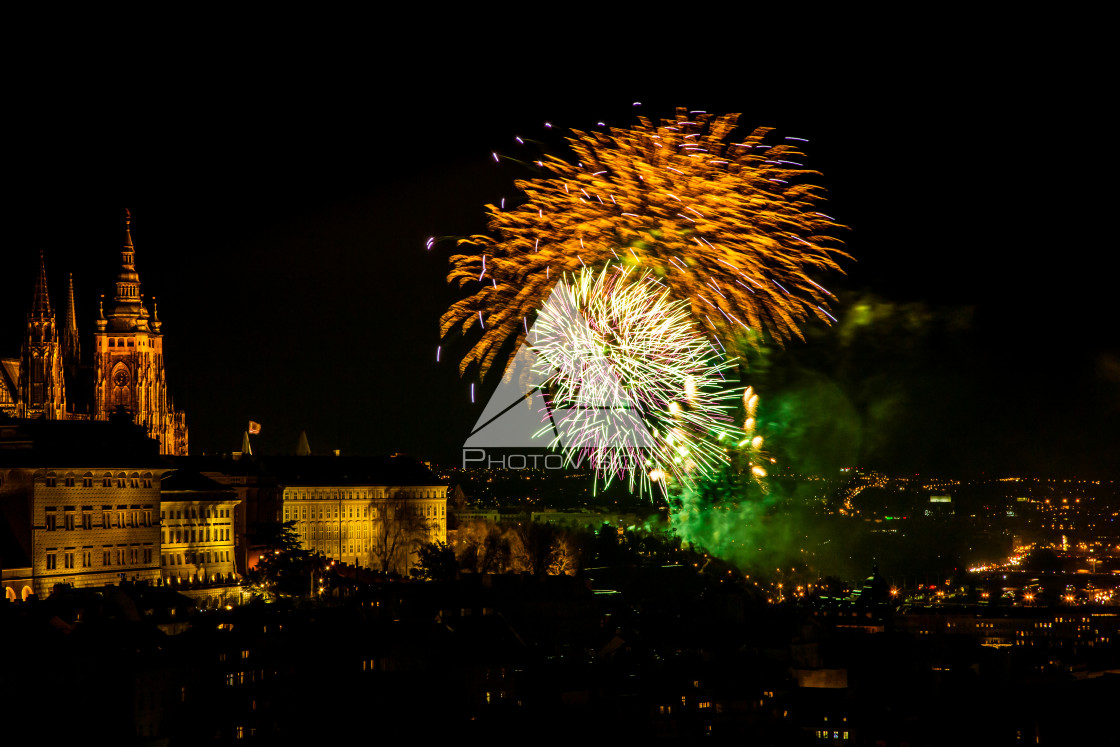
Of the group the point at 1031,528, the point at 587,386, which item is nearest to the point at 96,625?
the point at 587,386

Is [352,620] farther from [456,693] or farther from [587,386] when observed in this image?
[587,386]

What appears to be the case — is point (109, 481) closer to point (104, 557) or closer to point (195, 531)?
point (104, 557)

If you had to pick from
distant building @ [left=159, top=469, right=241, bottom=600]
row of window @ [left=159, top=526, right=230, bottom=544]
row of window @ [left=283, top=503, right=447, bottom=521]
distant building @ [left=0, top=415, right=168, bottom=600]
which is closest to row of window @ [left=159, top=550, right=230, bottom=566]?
distant building @ [left=159, top=469, right=241, bottom=600]

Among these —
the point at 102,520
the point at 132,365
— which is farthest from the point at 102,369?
the point at 102,520

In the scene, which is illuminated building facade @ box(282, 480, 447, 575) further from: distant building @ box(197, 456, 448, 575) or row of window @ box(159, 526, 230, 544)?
row of window @ box(159, 526, 230, 544)

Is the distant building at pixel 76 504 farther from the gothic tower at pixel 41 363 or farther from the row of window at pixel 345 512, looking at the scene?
the gothic tower at pixel 41 363
